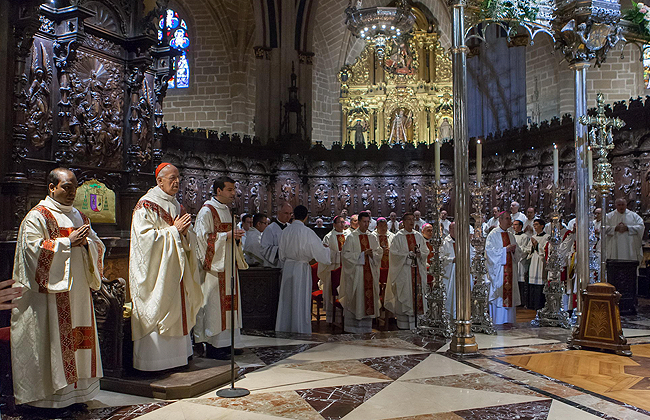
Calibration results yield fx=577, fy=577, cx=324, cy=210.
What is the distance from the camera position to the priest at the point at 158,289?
4691 mm

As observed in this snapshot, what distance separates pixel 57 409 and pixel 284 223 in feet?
15.8

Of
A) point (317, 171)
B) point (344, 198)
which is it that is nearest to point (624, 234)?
point (344, 198)

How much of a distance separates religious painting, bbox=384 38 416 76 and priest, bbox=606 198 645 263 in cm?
959

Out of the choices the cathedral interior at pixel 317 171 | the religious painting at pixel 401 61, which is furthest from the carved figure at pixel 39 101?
the religious painting at pixel 401 61

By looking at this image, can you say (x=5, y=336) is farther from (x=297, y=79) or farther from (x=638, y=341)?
(x=297, y=79)

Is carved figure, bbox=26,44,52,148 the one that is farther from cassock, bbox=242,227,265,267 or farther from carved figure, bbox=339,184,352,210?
carved figure, bbox=339,184,352,210

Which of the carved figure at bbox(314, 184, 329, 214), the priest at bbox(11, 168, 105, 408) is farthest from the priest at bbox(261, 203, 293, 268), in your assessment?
the carved figure at bbox(314, 184, 329, 214)

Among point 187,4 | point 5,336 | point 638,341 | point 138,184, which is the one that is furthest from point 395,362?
point 187,4

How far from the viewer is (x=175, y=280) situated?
4.79m

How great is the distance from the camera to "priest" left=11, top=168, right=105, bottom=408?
3.94 metres

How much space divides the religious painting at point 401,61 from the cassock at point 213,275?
14.0 metres

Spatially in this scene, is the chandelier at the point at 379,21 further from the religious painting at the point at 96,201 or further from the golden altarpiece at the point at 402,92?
the religious painting at the point at 96,201

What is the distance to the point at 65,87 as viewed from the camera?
6.73 m

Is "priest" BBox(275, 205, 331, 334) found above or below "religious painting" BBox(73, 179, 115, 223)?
below
